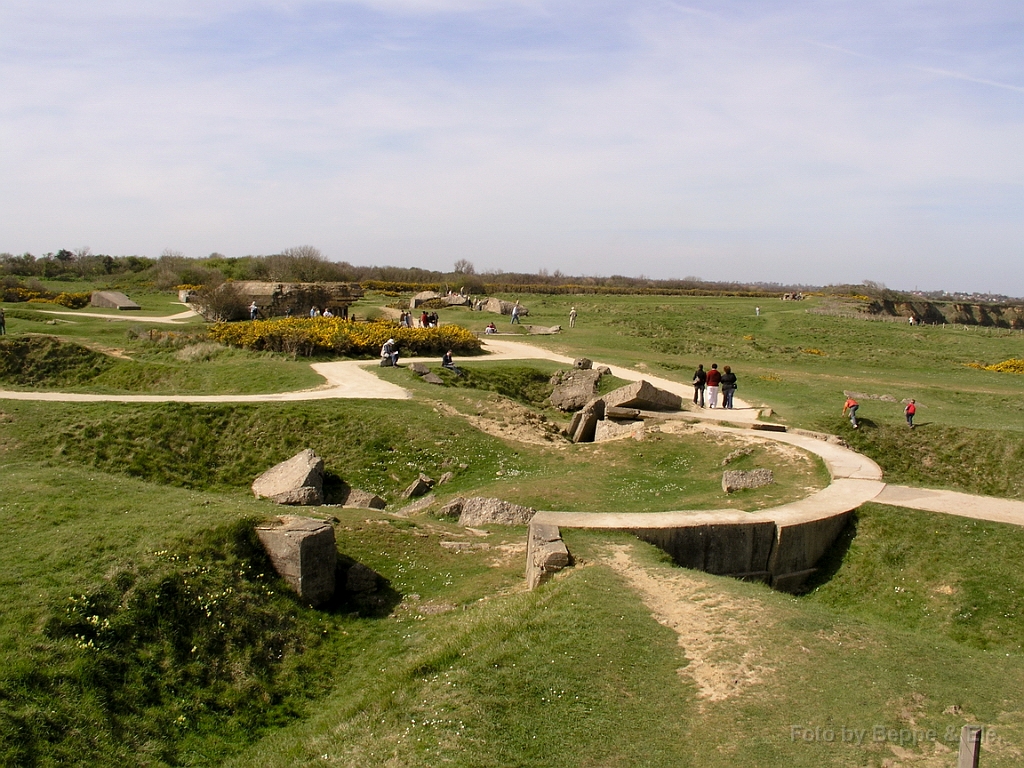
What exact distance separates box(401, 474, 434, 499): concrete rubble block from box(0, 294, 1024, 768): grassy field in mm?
621

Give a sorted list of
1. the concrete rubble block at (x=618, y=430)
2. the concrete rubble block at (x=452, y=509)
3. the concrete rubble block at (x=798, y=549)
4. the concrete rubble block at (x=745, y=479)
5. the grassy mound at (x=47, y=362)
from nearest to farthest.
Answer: the concrete rubble block at (x=798, y=549), the concrete rubble block at (x=452, y=509), the concrete rubble block at (x=745, y=479), the concrete rubble block at (x=618, y=430), the grassy mound at (x=47, y=362)

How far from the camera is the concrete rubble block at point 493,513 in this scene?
55.5 feet

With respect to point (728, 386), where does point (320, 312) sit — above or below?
above

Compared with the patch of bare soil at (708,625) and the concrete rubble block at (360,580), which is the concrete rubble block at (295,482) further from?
the patch of bare soil at (708,625)

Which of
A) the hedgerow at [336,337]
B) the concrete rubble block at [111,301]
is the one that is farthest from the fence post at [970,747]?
the concrete rubble block at [111,301]

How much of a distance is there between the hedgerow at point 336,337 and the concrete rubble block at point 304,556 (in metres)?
22.0

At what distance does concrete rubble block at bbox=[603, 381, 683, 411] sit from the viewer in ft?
85.4

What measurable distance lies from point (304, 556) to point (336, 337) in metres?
23.7

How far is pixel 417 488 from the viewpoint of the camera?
20.8 m

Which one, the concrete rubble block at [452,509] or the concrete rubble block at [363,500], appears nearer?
the concrete rubble block at [452,509]

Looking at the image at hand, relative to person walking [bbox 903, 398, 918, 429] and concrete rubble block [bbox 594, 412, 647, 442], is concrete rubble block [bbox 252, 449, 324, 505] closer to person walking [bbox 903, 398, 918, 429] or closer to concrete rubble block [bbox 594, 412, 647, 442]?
concrete rubble block [bbox 594, 412, 647, 442]

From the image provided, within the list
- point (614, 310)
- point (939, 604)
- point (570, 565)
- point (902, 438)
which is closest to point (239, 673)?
point (570, 565)

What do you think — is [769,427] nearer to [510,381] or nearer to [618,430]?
[618,430]

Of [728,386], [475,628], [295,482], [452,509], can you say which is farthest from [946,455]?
[295,482]
